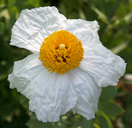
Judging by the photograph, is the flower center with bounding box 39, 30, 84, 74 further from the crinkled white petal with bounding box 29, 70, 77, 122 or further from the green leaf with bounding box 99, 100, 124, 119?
the green leaf with bounding box 99, 100, 124, 119

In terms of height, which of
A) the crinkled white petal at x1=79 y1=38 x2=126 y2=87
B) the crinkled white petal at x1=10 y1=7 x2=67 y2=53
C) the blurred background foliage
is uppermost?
the crinkled white petal at x1=10 y1=7 x2=67 y2=53

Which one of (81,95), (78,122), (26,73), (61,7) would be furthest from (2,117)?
(61,7)

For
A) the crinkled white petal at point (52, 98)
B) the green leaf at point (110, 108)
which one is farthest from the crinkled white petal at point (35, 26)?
the green leaf at point (110, 108)

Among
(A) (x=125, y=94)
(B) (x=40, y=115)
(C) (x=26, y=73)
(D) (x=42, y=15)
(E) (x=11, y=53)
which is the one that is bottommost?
(A) (x=125, y=94)

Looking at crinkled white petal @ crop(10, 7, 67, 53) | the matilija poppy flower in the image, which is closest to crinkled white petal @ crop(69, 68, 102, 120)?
the matilija poppy flower

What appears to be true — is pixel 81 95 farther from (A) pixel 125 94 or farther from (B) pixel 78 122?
(A) pixel 125 94

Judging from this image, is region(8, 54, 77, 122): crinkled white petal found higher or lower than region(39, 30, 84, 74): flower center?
lower

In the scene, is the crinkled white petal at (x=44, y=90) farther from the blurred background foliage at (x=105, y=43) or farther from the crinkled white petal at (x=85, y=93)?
the blurred background foliage at (x=105, y=43)
